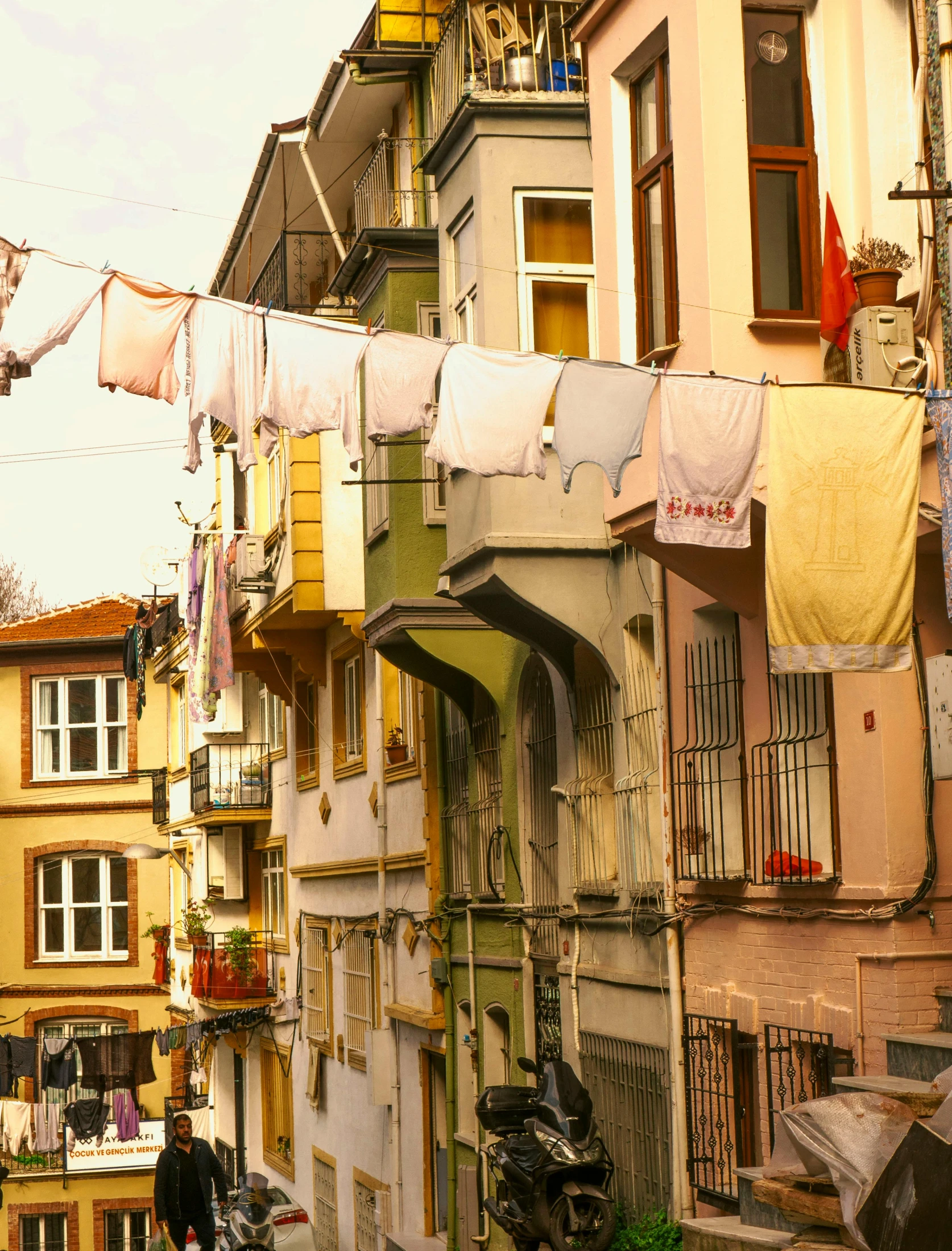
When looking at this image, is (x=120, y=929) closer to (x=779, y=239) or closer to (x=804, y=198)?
(x=779, y=239)

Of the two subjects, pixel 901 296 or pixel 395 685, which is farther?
pixel 395 685

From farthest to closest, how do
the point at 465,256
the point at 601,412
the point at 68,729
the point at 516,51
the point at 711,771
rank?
the point at 68,729 → the point at 465,256 → the point at 516,51 → the point at 711,771 → the point at 601,412

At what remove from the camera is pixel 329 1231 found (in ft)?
78.7

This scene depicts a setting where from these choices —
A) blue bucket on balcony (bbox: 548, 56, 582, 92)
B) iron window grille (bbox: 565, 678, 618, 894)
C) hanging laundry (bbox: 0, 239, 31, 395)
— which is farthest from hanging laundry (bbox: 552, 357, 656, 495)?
blue bucket on balcony (bbox: 548, 56, 582, 92)

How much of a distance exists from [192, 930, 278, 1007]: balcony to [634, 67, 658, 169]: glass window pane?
772 inches

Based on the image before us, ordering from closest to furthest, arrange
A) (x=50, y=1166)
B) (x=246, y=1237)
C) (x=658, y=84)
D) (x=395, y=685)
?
1. (x=658, y=84)
2. (x=246, y=1237)
3. (x=395, y=685)
4. (x=50, y=1166)

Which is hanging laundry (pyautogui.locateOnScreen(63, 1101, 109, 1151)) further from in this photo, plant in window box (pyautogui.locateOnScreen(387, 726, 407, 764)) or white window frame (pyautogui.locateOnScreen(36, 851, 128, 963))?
plant in window box (pyautogui.locateOnScreen(387, 726, 407, 764))

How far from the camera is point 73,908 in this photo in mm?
40906

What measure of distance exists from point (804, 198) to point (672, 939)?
17.5ft

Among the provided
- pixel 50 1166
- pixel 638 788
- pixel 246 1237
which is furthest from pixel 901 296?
pixel 50 1166

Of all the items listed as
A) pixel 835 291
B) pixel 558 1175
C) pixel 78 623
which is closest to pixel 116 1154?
pixel 78 623

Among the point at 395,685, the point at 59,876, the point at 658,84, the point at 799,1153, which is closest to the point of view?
the point at 799,1153

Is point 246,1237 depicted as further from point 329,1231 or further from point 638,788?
point 638,788

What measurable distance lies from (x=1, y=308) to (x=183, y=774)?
2771 cm
